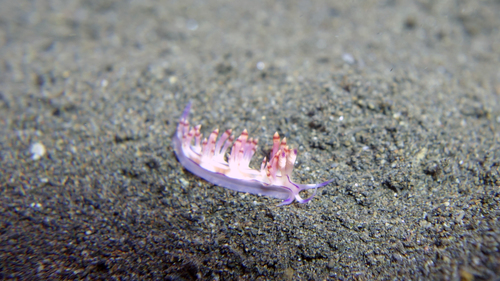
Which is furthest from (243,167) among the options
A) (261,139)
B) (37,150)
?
(37,150)

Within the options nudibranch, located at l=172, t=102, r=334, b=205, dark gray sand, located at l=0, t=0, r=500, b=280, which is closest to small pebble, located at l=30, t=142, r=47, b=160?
dark gray sand, located at l=0, t=0, r=500, b=280

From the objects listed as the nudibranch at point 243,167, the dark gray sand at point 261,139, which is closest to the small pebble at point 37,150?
the dark gray sand at point 261,139

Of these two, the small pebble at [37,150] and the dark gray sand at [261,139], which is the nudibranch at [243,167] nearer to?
the dark gray sand at [261,139]

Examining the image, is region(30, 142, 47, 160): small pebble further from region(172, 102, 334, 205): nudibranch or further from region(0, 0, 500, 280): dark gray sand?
region(172, 102, 334, 205): nudibranch

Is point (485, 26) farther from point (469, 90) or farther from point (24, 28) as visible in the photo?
point (24, 28)

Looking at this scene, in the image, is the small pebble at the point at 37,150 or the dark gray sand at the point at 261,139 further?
the small pebble at the point at 37,150

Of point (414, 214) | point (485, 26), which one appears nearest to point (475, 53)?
point (485, 26)
